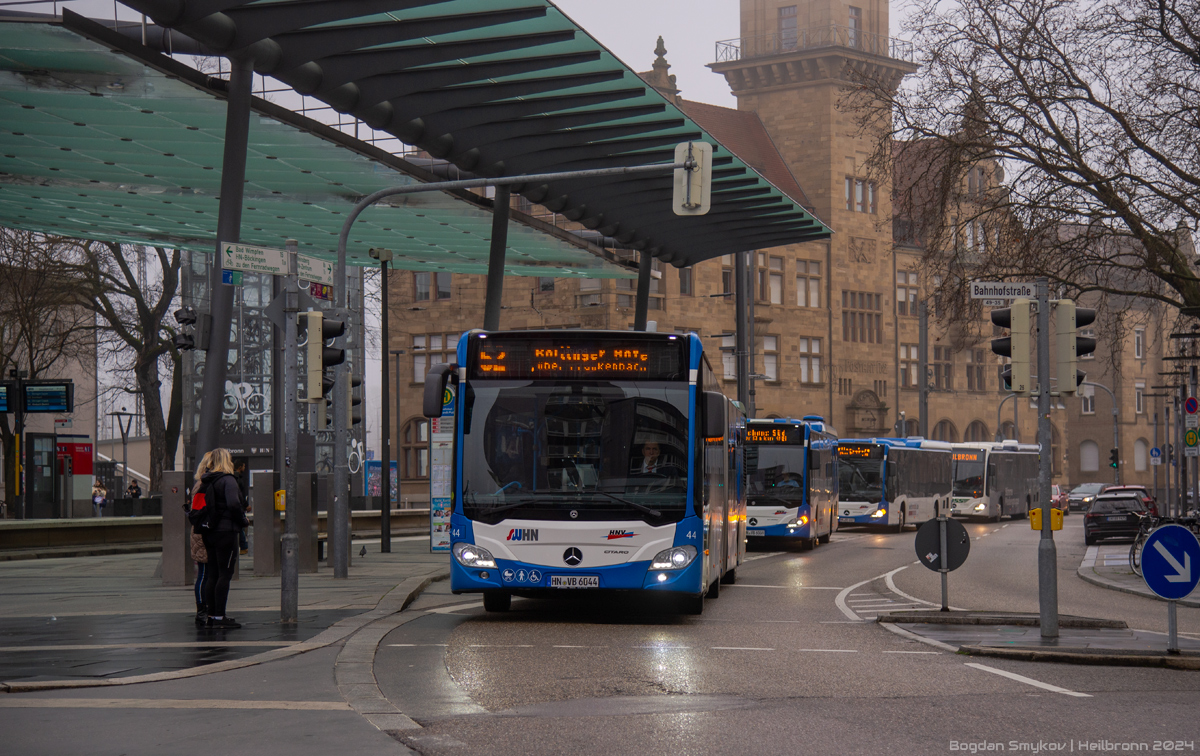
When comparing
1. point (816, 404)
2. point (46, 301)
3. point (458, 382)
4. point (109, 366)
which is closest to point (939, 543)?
point (458, 382)

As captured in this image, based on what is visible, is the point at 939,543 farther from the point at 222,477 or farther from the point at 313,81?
the point at 313,81

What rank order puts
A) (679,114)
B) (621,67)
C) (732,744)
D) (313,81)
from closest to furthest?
1. (732,744)
2. (313,81)
3. (621,67)
4. (679,114)

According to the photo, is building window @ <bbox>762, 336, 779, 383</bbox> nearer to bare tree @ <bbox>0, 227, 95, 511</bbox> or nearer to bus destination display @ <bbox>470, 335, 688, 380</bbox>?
bare tree @ <bbox>0, 227, 95, 511</bbox>

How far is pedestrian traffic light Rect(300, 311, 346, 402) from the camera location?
13709 mm

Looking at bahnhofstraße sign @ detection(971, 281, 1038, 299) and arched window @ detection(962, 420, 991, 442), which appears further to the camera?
arched window @ detection(962, 420, 991, 442)

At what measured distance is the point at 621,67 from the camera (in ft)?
69.9

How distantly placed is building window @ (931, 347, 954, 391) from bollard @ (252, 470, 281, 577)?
66.3 metres

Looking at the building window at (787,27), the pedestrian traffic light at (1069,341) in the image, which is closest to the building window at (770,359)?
the building window at (787,27)

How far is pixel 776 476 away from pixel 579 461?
18568 millimetres

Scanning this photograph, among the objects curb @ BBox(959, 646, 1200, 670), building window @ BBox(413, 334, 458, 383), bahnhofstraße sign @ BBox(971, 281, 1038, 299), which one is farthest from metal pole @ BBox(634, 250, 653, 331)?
building window @ BBox(413, 334, 458, 383)

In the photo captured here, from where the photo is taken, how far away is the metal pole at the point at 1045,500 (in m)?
12.8

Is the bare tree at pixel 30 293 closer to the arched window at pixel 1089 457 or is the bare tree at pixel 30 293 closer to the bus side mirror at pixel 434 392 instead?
the bus side mirror at pixel 434 392

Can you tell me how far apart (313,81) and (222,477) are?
774 centimetres

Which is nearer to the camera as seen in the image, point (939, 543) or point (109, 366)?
point (939, 543)
